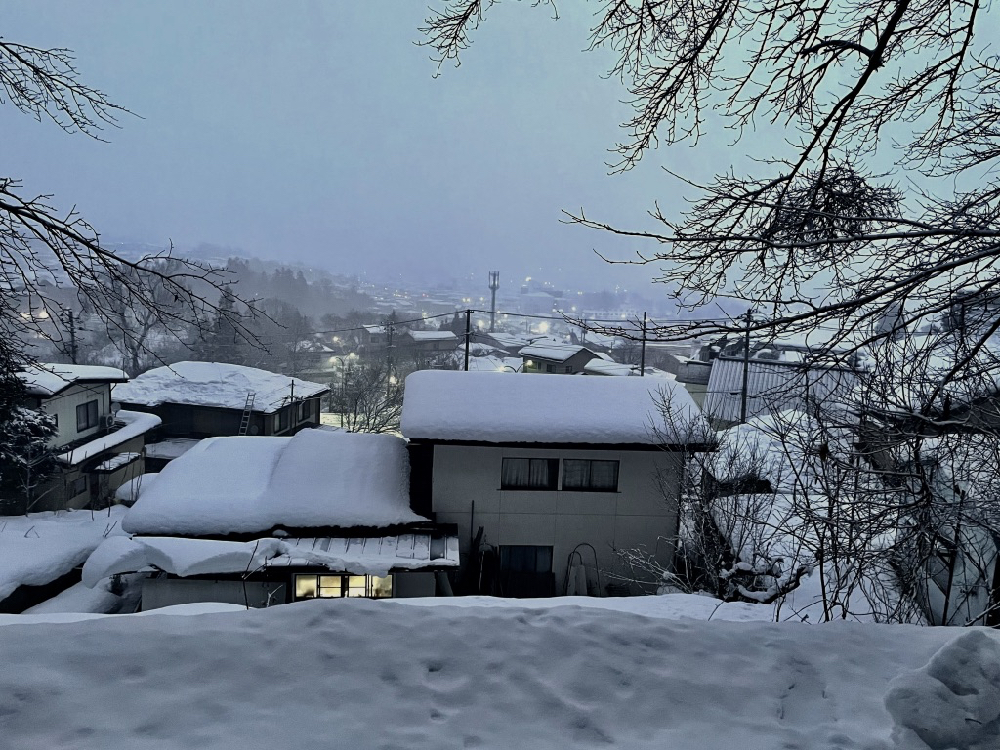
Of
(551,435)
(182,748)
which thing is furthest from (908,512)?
(551,435)

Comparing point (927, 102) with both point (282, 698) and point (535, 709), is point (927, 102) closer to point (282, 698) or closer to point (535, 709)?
point (535, 709)

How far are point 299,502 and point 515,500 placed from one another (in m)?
4.21

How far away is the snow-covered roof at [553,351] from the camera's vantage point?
3556cm

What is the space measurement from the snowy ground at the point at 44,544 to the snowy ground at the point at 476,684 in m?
12.7

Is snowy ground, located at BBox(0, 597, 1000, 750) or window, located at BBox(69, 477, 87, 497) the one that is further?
window, located at BBox(69, 477, 87, 497)

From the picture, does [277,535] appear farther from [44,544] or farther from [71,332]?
[44,544]

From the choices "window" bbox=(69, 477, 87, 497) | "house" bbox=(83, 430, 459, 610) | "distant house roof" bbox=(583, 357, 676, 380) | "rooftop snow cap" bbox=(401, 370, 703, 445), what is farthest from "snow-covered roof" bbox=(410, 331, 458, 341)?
"house" bbox=(83, 430, 459, 610)

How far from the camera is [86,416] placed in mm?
21766

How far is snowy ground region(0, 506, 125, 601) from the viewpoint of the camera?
512 inches

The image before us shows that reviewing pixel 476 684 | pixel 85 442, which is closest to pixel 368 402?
pixel 85 442

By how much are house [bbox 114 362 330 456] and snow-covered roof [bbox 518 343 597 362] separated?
45.6 ft

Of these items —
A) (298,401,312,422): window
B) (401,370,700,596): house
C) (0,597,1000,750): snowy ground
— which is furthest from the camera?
(298,401,312,422): window

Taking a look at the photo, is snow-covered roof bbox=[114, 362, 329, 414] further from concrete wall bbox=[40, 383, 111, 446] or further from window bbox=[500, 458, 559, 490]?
window bbox=[500, 458, 559, 490]

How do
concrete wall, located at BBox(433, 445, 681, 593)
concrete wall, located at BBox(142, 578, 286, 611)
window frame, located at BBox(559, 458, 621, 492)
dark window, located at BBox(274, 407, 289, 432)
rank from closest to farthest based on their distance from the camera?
concrete wall, located at BBox(142, 578, 286, 611) → concrete wall, located at BBox(433, 445, 681, 593) → window frame, located at BBox(559, 458, 621, 492) → dark window, located at BBox(274, 407, 289, 432)
